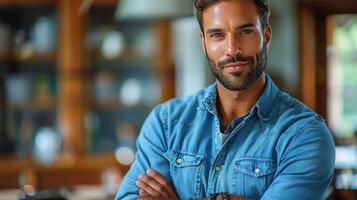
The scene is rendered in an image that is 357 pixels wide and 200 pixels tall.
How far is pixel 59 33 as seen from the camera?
454 cm

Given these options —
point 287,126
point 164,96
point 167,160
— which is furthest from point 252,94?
point 164,96

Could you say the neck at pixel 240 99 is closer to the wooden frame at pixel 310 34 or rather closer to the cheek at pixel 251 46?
the cheek at pixel 251 46

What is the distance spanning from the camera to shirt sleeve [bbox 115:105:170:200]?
1.90 m

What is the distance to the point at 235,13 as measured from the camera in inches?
69.0

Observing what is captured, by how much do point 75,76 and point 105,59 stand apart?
0.27m

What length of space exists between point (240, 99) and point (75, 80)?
281 centimetres

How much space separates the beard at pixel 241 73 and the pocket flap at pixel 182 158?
211 millimetres

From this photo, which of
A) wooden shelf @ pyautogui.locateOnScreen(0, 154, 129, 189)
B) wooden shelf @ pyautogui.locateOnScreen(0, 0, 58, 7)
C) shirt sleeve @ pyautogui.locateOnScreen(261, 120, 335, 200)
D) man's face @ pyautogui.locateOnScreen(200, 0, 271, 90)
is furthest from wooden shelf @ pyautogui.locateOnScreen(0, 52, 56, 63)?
shirt sleeve @ pyautogui.locateOnScreen(261, 120, 335, 200)

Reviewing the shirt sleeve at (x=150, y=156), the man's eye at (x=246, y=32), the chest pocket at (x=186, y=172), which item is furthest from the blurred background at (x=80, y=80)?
the man's eye at (x=246, y=32)

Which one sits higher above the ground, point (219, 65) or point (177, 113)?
point (219, 65)

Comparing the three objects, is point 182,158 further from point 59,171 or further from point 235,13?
point 59,171

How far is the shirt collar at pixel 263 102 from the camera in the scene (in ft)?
5.91

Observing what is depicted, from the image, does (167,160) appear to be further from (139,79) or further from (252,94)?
(139,79)

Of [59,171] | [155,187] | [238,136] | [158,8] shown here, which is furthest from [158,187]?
[59,171]
